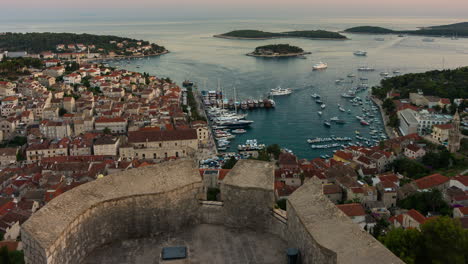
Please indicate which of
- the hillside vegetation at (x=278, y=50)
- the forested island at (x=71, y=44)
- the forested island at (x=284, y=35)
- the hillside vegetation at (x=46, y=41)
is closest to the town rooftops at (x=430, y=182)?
the hillside vegetation at (x=278, y=50)

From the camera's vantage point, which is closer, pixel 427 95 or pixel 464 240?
pixel 464 240

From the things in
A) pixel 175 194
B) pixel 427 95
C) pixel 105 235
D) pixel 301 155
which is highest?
pixel 175 194

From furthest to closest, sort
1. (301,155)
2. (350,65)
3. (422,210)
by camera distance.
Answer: (350,65) → (301,155) → (422,210)

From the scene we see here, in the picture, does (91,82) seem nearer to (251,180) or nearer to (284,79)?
(284,79)

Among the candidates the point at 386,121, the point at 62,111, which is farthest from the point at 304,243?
the point at 62,111

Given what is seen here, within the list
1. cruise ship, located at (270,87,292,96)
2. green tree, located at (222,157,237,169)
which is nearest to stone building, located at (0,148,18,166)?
green tree, located at (222,157,237,169)

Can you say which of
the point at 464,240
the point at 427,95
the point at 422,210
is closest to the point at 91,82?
the point at 427,95

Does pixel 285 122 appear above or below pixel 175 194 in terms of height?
below

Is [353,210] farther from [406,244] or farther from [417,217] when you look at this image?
[406,244]
